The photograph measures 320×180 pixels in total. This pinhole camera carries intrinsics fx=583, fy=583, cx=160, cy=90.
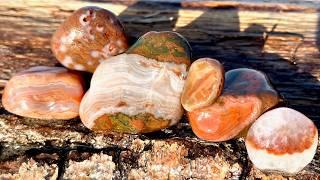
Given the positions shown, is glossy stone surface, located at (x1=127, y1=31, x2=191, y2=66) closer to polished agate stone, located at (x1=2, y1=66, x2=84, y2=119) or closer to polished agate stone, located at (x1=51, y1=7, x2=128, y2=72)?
polished agate stone, located at (x1=51, y1=7, x2=128, y2=72)

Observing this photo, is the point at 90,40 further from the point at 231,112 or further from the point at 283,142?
the point at 283,142

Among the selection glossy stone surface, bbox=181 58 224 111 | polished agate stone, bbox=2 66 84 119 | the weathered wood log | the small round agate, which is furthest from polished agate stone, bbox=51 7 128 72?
the small round agate

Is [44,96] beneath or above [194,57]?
above

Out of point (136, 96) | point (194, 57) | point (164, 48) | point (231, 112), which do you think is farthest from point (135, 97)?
point (194, 57)

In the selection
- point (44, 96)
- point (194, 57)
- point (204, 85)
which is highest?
point (204, 85)

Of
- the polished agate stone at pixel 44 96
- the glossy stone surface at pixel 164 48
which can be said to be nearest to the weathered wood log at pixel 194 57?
the polished agate stone at pixel 44 96

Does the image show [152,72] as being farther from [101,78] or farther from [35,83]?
[35,83]

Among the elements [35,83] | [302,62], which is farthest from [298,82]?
[35,83]
